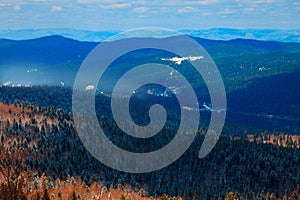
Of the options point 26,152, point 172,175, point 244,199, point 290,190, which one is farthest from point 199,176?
point 26,152

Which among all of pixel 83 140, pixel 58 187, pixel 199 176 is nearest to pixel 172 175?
pixel 199 176

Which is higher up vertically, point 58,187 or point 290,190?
point 58,187

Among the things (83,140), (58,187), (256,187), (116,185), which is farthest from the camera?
(83,140)

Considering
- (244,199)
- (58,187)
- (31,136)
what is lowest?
(244,199)

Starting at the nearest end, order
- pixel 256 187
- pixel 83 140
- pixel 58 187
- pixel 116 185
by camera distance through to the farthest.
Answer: pixel 58 187
pixel 116 185
pixel 256 187
pixel 83 140

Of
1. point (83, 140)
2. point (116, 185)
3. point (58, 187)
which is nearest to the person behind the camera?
point (58, 187)

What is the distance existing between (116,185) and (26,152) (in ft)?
140

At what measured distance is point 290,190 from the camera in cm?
16900

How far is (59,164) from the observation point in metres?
161

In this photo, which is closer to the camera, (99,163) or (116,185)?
(116,185)

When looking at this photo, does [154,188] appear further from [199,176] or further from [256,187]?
[256,187]

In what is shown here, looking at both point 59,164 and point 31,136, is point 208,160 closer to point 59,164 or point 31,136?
point 59,164

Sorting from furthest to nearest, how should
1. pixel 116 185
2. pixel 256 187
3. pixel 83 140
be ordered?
pixel 83 140 < pixel 256 187 < pixel 116 185

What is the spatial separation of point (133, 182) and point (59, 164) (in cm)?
3373
